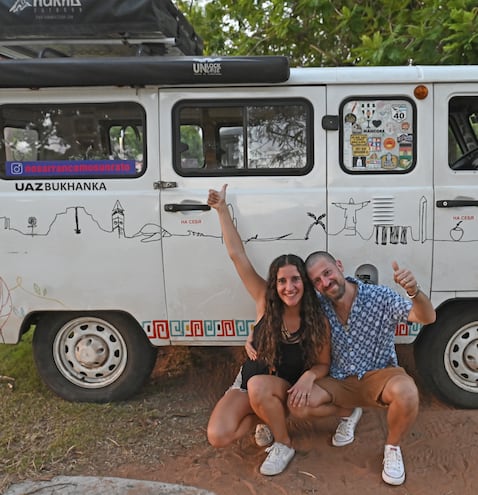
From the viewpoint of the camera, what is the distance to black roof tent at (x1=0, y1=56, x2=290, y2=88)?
338 cm

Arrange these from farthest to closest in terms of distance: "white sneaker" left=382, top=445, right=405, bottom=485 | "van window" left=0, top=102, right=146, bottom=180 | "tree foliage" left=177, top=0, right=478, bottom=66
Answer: "tree foliage" left=177, top=0, right=478, bottom=66 < "van window" left=0, top=102, right=146, bottom=180 < "white sneaker" left=382, top=445, right=405, bottom=485

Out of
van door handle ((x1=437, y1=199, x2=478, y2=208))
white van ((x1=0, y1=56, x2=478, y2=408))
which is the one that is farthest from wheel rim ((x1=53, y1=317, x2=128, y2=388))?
van door handle ((x1=437, y1=199, x2=478, y2=208))

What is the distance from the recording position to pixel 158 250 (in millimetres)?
3609

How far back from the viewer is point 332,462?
126 inches

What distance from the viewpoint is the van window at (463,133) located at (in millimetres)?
3555

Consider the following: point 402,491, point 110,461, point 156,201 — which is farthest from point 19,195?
point 402,491

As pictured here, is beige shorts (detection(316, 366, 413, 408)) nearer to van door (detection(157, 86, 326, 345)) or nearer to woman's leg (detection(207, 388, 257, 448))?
woman's leg (detection(207, 388, 257, 448))

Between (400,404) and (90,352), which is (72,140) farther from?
(400,404)

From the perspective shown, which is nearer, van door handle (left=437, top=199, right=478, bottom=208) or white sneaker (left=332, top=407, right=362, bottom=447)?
white sneaker (left=332, top=407, right=362, bottom=447)

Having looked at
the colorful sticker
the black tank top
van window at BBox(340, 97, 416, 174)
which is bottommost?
the black tank top

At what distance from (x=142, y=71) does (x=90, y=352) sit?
1.94 m

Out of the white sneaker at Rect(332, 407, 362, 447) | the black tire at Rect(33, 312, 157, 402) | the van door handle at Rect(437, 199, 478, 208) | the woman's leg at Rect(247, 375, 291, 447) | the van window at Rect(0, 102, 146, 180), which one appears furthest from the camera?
the black tire at Rect(33, 312, 157, 402)

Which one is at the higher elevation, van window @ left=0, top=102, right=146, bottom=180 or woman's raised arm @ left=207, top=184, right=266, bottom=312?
van window @ left=0, top=102, right=146, bottom=180

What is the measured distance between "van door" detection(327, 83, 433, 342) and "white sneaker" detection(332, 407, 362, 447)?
1046mm
